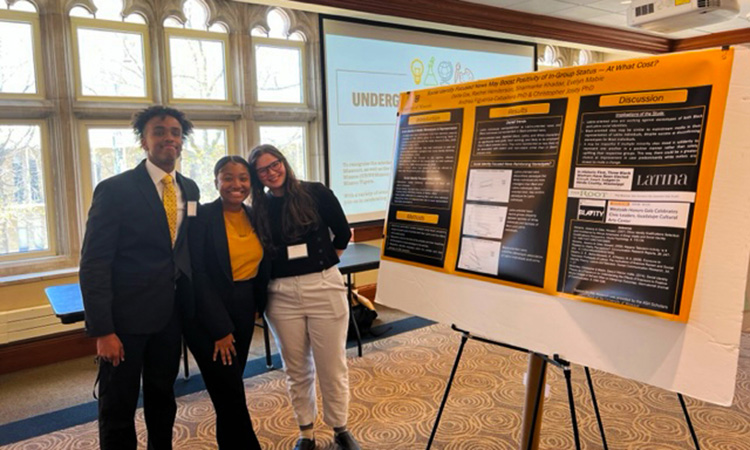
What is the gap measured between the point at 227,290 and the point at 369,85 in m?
3.16

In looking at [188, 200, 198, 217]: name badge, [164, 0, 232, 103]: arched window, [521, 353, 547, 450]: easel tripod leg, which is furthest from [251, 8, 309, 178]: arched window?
[521, 353, 547, 450]: easel tripod leg

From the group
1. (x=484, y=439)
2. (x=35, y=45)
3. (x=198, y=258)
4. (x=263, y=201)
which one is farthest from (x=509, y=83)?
(x=35, y=45)

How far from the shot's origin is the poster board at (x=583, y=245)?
1.14 metres

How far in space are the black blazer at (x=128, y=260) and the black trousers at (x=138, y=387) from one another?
9 centimetres

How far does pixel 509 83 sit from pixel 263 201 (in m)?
→ 1.16

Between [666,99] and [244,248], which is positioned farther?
[244,248]

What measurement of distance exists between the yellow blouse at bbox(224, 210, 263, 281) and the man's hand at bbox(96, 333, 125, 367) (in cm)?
48

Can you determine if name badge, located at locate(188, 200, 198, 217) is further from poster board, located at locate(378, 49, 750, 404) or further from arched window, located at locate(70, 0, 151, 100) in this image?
arched window, located at locate(70, 0, 151, 100)

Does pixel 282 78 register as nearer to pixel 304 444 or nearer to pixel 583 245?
pixel 304 444

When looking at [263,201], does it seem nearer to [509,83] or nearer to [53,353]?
[509,83]

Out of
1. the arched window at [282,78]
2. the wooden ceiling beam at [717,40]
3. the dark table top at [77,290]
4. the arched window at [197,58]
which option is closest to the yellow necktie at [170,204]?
the dark table top at [77,290]

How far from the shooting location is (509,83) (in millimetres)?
1532

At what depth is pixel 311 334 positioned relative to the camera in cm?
231

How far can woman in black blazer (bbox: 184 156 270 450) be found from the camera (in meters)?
2.09
